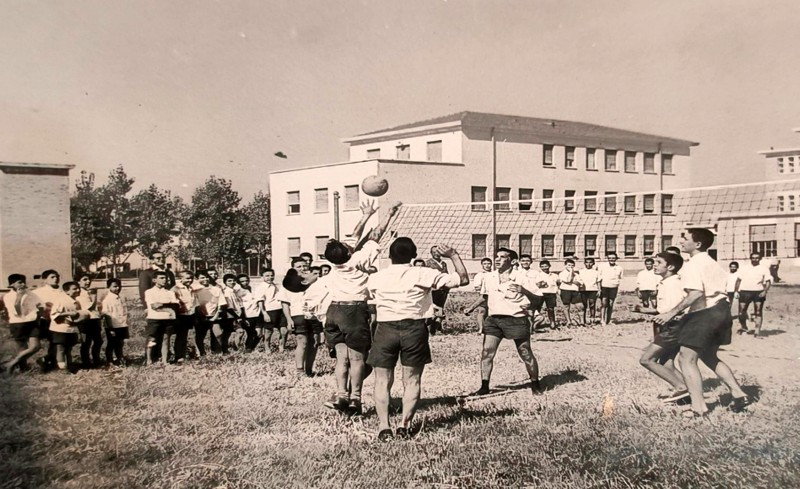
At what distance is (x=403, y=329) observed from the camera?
3443 mm

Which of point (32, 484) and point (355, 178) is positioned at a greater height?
point (355, 178)

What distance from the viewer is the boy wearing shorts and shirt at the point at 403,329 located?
11.2 ft

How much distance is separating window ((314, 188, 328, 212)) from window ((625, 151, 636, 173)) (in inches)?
166

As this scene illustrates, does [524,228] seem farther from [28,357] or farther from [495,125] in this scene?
[28,357]

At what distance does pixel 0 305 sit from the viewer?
429 cm

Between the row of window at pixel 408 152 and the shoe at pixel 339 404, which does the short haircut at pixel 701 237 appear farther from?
the shoe at pixel 339 404

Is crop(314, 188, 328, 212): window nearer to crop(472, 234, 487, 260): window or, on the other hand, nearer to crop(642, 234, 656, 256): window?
crop(472, 234, 487, 260): window

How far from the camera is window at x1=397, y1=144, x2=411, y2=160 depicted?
162 inches

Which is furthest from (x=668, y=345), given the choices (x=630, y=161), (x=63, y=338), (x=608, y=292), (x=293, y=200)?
(x=608, y=292)

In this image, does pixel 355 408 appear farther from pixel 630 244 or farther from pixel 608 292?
pixel 630 244

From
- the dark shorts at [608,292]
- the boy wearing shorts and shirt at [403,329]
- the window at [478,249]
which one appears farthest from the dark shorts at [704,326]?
the dark shorts at [608,292]

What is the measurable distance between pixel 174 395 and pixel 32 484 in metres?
0.98

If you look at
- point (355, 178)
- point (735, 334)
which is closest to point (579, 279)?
point (735, 334)

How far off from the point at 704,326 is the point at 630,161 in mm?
3850
